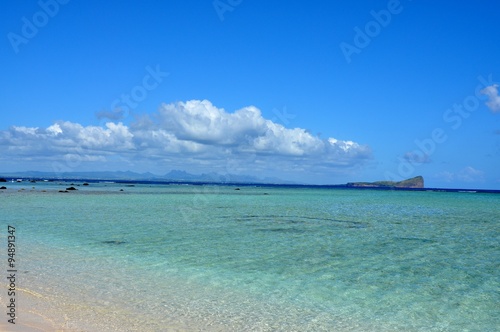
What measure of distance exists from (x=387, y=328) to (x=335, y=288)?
356 cm

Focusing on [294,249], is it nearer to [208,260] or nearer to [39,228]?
[208,260]

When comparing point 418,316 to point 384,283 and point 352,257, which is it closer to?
point 384,283

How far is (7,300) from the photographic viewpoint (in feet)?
36.9

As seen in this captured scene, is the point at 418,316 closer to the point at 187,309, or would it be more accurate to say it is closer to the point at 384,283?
the point at 384,283

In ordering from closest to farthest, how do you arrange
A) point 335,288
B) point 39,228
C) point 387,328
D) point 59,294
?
1. point 387,328
2. point 59,294
3. point 335,288
4. point 39,228

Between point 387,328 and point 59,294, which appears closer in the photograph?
point 387,328

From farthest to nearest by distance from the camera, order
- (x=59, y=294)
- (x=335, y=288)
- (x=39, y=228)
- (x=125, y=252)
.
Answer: (x=39, y=228), (x=125, y=252), (x=335, y=288), (x=59, y=294)

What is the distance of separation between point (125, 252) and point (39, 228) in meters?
11.8

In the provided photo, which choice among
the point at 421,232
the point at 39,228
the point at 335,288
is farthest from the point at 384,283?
the point at 39,228

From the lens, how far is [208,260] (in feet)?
60.2

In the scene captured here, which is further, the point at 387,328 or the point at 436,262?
the point at 436,262

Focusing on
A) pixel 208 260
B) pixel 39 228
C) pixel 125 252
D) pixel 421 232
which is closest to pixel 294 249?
pixel 208 260

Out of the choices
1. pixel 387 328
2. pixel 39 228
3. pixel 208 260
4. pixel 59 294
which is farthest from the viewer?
pixel 39 228

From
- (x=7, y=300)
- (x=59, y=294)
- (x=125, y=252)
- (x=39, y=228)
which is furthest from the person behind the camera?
(x=39, y=228)
